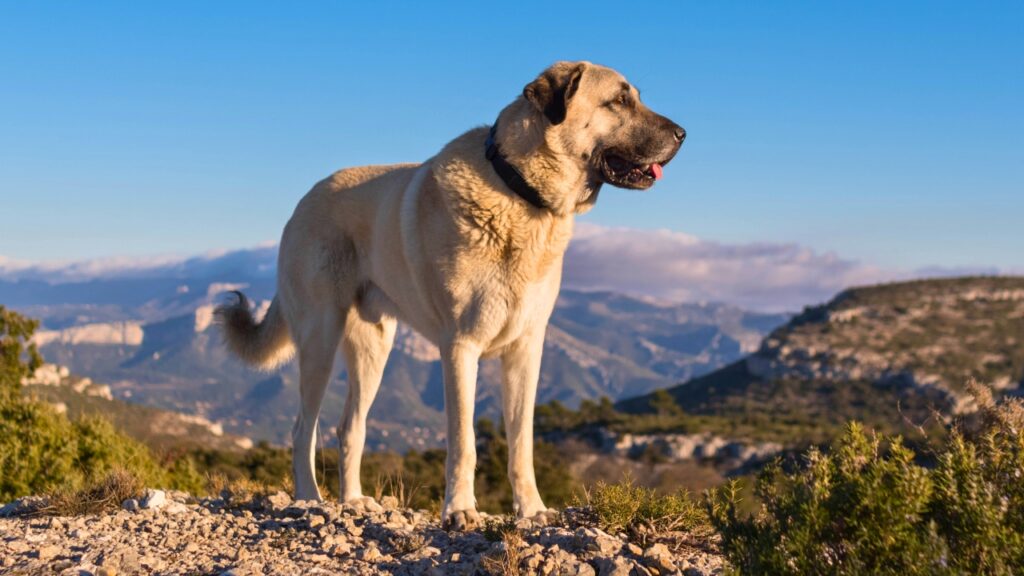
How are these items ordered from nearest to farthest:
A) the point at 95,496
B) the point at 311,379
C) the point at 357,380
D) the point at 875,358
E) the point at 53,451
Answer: the point at 95,496, the point at 311,379, the point at 357,380, the point at 53,451, the point at 875,358

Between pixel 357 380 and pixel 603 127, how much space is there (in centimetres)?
320

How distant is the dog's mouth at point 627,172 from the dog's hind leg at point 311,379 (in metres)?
2.69

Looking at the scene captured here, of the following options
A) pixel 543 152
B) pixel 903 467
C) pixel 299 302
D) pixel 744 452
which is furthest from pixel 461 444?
pixel 744 452

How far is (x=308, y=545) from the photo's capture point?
17.9 feet

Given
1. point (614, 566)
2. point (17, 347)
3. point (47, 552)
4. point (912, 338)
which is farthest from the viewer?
point (912, 338)

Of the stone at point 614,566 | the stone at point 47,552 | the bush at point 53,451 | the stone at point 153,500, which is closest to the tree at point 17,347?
the bush at point 53,451

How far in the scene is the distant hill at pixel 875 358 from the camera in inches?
3880

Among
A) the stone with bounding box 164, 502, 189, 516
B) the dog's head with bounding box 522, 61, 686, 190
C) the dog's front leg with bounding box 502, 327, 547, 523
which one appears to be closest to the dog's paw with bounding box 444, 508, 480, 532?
→ the dog's front leg with bounding box 502, 327, 547, 523

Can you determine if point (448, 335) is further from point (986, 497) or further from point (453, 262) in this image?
point (986, 497)

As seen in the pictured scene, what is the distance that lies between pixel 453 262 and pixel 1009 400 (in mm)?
3226

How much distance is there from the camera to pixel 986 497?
3.72 m

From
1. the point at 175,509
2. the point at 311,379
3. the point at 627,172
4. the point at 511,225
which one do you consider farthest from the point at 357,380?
the point at 627,172

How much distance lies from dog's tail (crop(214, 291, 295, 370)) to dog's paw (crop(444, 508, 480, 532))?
3276mm

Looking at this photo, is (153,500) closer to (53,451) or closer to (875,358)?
(53,451)
